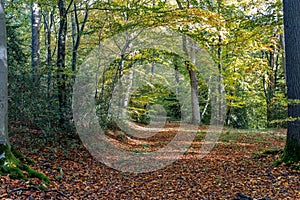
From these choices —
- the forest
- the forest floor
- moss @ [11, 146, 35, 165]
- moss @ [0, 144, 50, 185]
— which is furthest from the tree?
moss @ [11, 146, 35, 165]

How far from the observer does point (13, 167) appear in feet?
15.0

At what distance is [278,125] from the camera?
17219 mm

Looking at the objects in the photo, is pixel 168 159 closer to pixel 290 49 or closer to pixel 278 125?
pixel 290 49

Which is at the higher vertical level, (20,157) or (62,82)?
(62,82)

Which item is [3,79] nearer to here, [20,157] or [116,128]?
[20,157]

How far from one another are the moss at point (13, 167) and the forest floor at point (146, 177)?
13 centimetres

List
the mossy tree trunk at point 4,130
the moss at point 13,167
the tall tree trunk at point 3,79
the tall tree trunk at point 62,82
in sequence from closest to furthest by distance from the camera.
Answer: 1. the moss at point 13,167
2. the mossy tree trunk at point 4,130
3. the tall tree trunk at point 3,79
4. the tall tree trunk at point 62,82

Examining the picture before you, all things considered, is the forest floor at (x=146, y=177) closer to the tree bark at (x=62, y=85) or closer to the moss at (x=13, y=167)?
the moss at (x=13, y=167)

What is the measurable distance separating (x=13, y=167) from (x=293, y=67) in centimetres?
560

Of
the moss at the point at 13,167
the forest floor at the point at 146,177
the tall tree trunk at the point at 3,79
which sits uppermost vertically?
the tall tree trunk at the point at 3,79

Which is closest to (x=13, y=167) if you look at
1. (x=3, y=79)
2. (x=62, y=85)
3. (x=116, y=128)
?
(x=3, y=79)

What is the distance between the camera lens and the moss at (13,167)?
442cm

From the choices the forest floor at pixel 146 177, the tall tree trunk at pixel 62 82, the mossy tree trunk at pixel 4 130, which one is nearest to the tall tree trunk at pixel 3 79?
the mossy tree trunk at pixel 4 130

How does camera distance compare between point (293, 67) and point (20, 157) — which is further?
point (293, 67)
